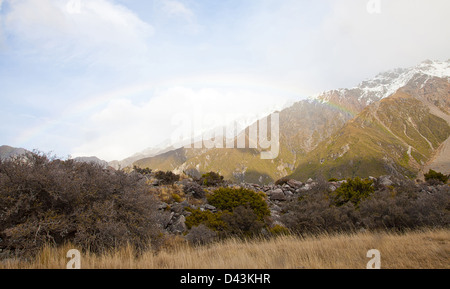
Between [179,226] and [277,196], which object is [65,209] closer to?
[179,226]

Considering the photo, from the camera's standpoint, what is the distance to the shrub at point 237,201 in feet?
52.7

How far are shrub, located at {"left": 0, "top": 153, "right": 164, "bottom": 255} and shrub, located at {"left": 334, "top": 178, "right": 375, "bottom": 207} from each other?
1422cm

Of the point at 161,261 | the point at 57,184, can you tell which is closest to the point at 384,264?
the point at 161,261

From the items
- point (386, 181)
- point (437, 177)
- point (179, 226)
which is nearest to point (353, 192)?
point (386, 181)

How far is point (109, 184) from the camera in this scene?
762cm

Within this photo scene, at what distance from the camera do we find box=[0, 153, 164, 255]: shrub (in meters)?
5.80

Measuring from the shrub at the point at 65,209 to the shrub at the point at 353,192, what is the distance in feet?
46.7

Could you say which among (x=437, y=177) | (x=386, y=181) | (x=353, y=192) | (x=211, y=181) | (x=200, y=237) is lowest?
(x=200, y=237)

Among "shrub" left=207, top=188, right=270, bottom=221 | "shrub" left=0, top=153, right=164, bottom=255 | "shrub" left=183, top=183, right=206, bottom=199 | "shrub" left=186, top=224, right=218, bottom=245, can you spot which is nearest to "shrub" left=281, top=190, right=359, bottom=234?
"shrub" left=207, top=188, right=270, bottom=221

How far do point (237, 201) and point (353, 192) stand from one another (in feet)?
27.2

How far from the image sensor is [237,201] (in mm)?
16797

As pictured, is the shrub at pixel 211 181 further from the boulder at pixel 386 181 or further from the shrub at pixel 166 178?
the boulder at pixel 386 181

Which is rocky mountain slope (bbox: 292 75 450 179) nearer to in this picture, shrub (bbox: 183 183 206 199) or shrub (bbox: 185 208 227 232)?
shrub (bbox: 183 183 206 199)
